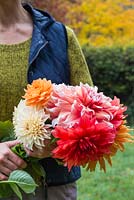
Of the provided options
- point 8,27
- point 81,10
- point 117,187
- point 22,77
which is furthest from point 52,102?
point 81,10

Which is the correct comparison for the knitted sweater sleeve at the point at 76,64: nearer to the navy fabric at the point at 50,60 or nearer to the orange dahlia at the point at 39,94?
the navy fabric at the point at 50,60

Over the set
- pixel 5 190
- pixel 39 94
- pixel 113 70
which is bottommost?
pixel 113 70

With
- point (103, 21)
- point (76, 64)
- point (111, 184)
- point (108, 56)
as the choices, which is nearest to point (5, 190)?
point (76, 64)

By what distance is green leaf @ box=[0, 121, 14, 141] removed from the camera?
1.85 meters

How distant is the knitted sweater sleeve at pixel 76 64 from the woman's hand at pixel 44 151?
→ 0.44m

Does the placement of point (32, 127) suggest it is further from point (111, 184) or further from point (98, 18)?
point (98, 18)

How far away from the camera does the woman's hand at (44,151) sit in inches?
66.8

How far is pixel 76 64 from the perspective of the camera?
7.01 ft

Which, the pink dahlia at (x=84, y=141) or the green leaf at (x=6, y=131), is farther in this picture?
the green leaf at (x=6, y=131)

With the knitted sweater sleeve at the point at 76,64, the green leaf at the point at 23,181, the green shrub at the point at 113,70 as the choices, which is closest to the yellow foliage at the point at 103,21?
the green shrub at the point at 113,70

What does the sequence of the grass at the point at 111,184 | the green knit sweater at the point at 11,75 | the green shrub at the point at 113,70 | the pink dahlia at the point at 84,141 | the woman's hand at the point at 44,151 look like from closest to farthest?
the pink dahlia at the point at 84,141
the woman's hand at the point at 44,151
the green knit sweater at the point at 11,75
the grass at the point at 111,184
the green shrub at the point at 113,70

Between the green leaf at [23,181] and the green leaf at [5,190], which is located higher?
the green leaf at [23,181]

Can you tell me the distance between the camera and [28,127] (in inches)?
65.7

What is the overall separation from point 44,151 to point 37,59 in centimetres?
43
